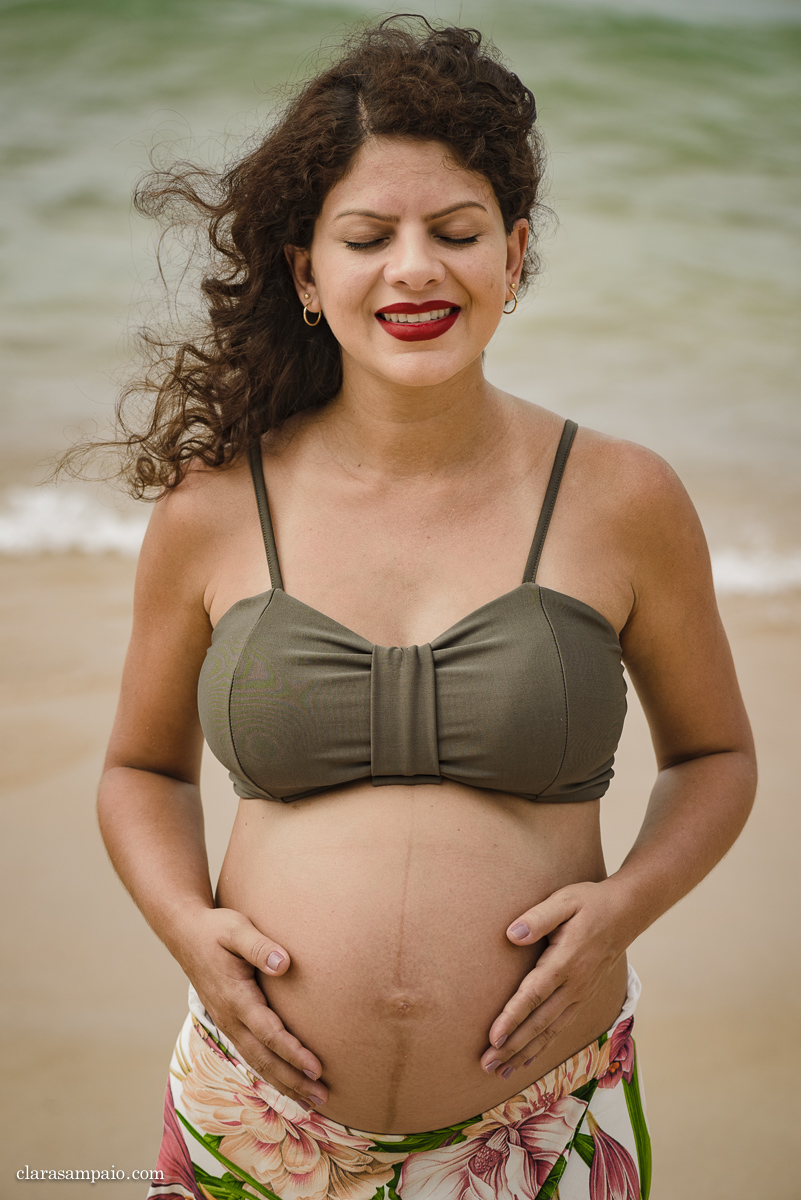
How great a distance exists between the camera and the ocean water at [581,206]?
5.44 m

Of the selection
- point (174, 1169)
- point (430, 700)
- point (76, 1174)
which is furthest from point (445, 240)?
point (76, 1174)

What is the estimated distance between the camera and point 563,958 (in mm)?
1296

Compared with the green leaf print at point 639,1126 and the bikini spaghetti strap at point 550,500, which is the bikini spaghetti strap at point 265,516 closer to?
the bikini spaghetti strap at point 550,500

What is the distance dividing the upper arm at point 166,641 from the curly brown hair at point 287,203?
86 millimetres

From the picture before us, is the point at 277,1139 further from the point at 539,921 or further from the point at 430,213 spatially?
the point at 430,213

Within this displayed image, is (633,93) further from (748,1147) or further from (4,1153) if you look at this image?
(4,1153)

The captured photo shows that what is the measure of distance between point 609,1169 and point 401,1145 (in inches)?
11.4

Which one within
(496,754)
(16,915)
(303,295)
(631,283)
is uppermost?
(631,283)

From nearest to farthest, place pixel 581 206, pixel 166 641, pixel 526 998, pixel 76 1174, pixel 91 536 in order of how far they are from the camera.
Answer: pixel 526 998
pixel 166 641
pixel 76 1174
pixel 91 536
pixel 581 206

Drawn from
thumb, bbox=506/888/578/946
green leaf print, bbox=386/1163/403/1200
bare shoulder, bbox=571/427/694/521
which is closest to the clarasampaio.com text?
green leaf print, bbox=386/1163/403/1200

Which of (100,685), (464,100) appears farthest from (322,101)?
(100,685)

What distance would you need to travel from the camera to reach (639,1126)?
1472 mm

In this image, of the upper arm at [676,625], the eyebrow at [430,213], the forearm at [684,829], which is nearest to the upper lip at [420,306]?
the eyebrow at [430,213]

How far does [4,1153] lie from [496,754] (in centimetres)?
170
